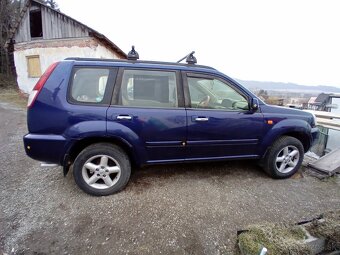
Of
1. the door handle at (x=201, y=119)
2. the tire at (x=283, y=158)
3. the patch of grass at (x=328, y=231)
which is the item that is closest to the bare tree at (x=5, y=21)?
the door handle at (x=201, y=119)

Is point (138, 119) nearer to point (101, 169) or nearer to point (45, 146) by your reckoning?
point (101, 169)

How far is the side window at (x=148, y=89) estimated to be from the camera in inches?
117

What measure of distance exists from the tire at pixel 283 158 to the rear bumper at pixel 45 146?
10.3ft

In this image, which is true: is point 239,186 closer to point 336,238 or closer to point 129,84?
point 336,238

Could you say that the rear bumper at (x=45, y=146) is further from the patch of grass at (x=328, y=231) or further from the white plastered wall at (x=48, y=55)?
the white plastered wall at (x=48, y=55)

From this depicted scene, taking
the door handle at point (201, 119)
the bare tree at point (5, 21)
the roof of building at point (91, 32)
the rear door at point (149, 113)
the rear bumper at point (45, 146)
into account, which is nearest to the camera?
the rear bumper at point (45, 146)

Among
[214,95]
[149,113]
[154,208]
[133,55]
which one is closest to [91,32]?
[133,55]

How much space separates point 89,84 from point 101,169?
117 cm

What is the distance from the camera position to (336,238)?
7.97 ft

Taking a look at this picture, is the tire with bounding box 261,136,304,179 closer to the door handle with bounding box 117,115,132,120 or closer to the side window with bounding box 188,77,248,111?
the side window with bounding box 188,77,248,111

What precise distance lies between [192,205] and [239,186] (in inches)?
38.1

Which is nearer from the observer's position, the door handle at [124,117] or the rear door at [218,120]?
the door handle at [124,117]

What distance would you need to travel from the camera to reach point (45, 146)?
9.21ft

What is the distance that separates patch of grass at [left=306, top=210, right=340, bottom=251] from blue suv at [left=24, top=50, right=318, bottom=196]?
47.5 inches
